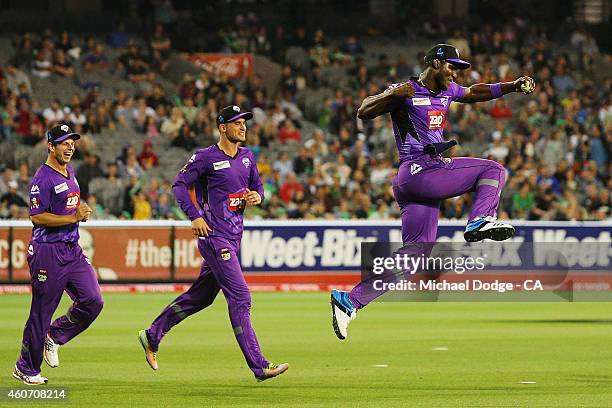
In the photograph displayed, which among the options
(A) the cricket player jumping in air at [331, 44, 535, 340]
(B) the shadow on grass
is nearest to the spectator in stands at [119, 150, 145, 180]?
(B) the shadow on grass

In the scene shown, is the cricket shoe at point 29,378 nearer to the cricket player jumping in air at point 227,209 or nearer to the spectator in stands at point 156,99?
the cricket player jumping in air at point 227,209

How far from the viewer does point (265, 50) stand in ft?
115

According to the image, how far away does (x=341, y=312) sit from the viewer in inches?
461

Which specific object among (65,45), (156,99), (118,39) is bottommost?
(156,99)

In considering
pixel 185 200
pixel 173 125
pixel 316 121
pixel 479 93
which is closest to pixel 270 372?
pixel 185 200

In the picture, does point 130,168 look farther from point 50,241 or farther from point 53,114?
point 50,241

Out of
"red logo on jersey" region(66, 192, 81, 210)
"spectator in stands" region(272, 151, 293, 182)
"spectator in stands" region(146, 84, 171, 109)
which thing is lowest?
"red logo on jersey" region(66, 192, 81, 210)

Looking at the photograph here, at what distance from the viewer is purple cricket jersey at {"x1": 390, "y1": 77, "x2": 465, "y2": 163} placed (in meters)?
11.6

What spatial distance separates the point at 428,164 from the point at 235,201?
5.90ft

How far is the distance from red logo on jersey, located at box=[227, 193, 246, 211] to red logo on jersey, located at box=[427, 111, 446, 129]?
1.82m

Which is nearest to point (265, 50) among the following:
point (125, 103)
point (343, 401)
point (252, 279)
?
point (125, 103)

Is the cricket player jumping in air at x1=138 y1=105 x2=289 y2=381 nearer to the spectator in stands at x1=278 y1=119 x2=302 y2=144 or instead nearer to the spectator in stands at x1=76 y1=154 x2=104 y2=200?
the spectator in stands at x1=76 y1=154 x2=104 y2=200

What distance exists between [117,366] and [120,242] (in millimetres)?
11943

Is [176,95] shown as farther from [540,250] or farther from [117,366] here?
[117,366]
